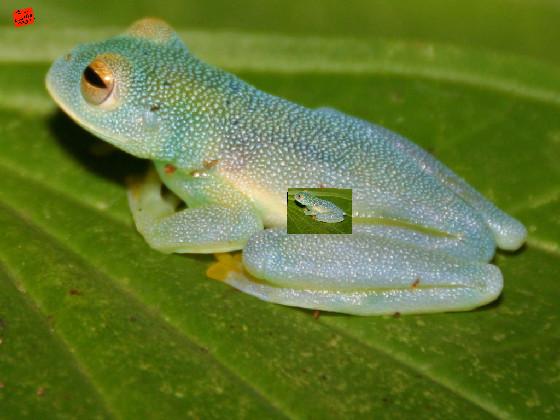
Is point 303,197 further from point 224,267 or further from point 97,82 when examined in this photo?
point 97,82

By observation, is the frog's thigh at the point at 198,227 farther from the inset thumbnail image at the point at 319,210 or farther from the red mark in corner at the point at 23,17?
the red mark in corner at the point at 23,17

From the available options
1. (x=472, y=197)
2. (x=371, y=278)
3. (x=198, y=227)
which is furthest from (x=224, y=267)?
(x=472, y=197)

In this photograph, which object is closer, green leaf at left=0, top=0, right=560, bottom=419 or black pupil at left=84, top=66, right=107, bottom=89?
green leaf at left=0, top=0, right=560, bottom=419

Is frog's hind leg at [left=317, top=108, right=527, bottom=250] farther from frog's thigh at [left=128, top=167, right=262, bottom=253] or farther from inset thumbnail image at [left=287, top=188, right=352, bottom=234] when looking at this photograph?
frog's thigh at [left=128, top=167, right=262, bottom=253]

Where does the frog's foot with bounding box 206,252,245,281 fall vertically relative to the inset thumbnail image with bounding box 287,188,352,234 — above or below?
below

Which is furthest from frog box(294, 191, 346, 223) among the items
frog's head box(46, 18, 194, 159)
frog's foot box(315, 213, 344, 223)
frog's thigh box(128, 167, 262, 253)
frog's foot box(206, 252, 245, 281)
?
frog's head box(46, 18, 194, 159)

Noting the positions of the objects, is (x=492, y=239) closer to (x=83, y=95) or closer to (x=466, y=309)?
(x=466, y=309)

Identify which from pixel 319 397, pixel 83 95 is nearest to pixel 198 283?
pixel 319 397
